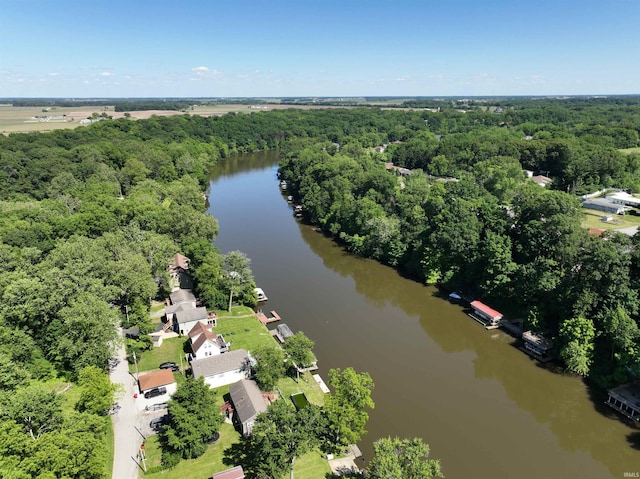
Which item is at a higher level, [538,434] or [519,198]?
[519,198]

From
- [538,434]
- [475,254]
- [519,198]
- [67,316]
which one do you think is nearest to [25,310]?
[67,316]

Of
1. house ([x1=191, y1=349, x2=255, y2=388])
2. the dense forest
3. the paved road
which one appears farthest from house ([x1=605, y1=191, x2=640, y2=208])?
the paved road

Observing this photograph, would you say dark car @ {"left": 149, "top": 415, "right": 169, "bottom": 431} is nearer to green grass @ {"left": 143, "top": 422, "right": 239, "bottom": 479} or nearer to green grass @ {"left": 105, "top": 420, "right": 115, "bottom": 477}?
green grass @ {"left": 143, "top": 422, "right": 239, "bottom": 479}

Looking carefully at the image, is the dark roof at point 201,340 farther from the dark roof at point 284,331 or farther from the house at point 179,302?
the house at point 179,302

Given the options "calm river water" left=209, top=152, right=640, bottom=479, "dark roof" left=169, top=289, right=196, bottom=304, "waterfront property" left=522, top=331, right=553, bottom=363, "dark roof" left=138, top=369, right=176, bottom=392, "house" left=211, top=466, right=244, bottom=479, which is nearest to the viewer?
"house" left=211, top=466, right=244, bottom=479

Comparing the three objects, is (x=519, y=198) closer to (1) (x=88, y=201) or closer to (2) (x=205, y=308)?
(2) (x=205, y=308)

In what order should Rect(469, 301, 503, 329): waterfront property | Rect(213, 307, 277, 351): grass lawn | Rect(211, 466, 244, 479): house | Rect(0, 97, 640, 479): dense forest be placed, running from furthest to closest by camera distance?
1. Rect(469, 301, 503, 329): waterfront property
2. Rect(213, 307, 277, 351): grass lawn
3. Rect(0, 97, 640, 479): dense forest
4. Rect(211, 466, 244, 479): house

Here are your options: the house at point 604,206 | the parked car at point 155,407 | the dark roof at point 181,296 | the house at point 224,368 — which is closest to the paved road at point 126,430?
the parked car at point 155,407
